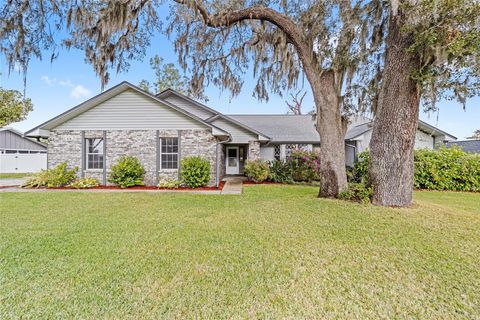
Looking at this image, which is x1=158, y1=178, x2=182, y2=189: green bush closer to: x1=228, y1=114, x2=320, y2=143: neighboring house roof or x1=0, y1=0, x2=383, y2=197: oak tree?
x1=0, y1=0, x2=383, y2=197: oak tree

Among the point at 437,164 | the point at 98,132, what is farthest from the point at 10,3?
the point at 437,164

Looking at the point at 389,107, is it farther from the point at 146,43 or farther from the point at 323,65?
the point at 146,43

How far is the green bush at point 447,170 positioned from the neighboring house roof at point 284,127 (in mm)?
5540

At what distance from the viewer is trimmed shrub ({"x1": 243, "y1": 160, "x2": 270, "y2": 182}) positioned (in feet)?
39.5

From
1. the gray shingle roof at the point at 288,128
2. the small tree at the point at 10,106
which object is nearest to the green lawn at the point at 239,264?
the gray shingle roof at the point at 288,128

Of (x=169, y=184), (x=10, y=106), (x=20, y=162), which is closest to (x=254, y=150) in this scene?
(x=169, y=184)

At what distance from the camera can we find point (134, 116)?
33.8ft

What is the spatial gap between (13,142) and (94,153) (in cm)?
1706

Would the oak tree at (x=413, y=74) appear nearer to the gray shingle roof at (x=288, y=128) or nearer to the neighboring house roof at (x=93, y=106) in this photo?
the neighboring house roof at (x=93, y=106)

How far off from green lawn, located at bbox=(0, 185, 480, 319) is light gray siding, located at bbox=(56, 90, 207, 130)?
531cm

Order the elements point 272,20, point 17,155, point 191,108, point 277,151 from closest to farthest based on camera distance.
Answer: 1. point 272,20
2. point 191,108
3. point 277,151
4. point 17,155

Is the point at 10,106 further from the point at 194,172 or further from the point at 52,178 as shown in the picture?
the point at 194,172

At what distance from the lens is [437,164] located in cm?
1024

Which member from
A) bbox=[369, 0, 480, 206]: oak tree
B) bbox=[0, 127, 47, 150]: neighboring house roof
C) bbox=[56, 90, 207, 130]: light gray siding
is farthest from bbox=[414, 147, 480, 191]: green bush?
bbox=[0, 127, 47, 150]: neighboring house roof
